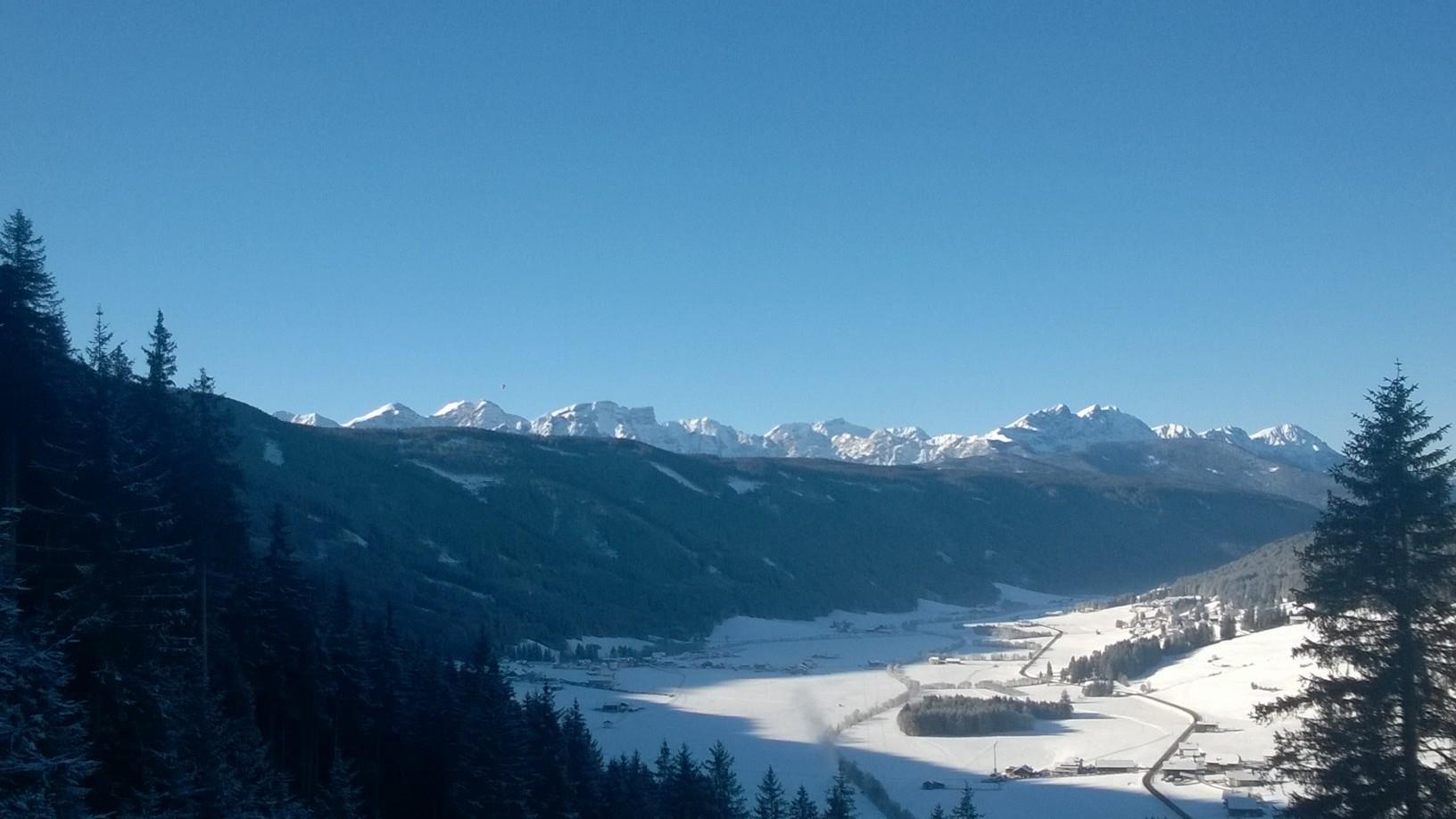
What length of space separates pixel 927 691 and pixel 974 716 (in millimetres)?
17089

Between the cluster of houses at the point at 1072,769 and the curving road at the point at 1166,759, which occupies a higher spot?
the curving road at the point at 1166,759

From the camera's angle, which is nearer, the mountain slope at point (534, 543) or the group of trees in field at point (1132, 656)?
the group of trees in field at point (1132, 656)

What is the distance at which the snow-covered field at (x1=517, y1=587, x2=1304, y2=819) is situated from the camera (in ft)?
158

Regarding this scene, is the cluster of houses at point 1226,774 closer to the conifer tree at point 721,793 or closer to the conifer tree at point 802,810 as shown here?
the conifer tree at point 802,810

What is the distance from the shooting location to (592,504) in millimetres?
175250

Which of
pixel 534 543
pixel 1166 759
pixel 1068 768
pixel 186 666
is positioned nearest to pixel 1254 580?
pixel 534 543

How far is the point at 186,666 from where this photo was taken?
2242 cm

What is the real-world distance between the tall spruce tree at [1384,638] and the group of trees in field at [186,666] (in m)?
13.0

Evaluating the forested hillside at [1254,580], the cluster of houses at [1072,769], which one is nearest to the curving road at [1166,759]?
the cluster of houses at [1072,769]

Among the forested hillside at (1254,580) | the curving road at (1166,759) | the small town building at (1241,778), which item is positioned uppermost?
the forested hillside at (1254,580)

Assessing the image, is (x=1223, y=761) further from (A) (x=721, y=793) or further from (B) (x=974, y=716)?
(A) (x=721, y=793)

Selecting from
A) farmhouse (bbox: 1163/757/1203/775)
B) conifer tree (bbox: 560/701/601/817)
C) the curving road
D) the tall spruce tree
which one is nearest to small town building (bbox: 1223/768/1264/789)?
farmhouse (bbox: 1163/757/1203/775)

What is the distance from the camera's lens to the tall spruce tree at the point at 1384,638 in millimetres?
12062

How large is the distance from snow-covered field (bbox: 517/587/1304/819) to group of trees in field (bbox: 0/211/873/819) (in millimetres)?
16480
